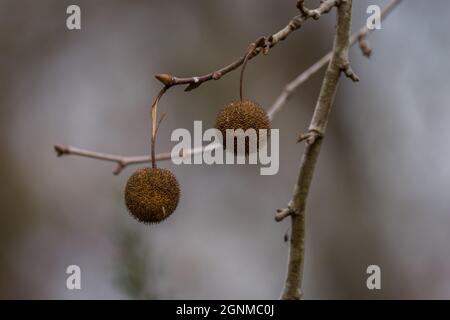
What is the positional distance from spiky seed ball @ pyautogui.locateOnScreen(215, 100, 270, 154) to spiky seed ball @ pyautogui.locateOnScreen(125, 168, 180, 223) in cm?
16

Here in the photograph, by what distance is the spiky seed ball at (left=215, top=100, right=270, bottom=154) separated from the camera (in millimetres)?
1569

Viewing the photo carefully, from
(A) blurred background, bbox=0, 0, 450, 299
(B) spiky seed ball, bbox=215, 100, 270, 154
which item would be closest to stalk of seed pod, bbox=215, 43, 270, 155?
(B) spiky seed ball, bbox=215, 100, 270, 154

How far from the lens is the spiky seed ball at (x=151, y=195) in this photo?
1570 mm

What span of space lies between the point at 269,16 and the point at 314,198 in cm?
120

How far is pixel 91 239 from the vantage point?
14.3 feet

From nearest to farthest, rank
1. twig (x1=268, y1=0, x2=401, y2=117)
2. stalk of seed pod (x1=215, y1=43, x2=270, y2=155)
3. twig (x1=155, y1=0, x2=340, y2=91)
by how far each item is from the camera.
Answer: twig (x1=155, y1=0, x2=340, y2=91)
stalk of seed pod (x1=215, y1=43, x2=270, y2=155)
twig (x1=268, y1=0, x2=401, y2=117)

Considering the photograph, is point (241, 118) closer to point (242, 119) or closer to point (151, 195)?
point (242, 119)

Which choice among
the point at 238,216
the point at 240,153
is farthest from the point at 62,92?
the point at 240,153

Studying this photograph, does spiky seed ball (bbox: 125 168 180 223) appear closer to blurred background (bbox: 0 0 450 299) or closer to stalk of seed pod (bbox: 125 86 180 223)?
stalk of seed pod (bbox: 125 86 180 223)

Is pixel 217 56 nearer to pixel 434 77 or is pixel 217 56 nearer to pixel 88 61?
pixel 88 61

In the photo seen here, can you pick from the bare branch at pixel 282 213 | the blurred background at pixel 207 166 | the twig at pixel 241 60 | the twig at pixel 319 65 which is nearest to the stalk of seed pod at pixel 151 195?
the twig at pixel 241 60

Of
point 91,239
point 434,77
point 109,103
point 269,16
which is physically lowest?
point 91,239

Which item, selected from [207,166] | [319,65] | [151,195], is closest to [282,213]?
[151,195]

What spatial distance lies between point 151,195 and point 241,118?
0.82 ft
